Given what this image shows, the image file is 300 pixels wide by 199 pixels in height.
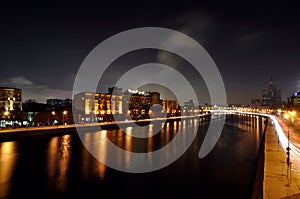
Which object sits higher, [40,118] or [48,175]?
[40,118]

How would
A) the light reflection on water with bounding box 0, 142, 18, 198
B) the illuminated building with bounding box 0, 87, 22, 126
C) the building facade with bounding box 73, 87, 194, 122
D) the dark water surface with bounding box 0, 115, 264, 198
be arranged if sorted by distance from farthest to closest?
the building facade with bounding box 73, 87, 194, 122
the illuminated building with bounding box 0, 87, 22, 126
the light reflection on water with bounding box 0, 142, 18, 198
the dark water surface with bounding box 0, 115, 264, 198

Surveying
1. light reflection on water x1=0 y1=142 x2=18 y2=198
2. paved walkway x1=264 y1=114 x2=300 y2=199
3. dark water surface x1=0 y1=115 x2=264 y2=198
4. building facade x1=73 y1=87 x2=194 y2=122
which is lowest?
dark water surface x1=0 y1=115 x2=264 y2=198

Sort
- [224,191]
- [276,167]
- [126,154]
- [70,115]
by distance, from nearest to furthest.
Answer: [276,167] < [224,191] < [126,154] < [70,115]

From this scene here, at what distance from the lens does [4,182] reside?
45.0ft

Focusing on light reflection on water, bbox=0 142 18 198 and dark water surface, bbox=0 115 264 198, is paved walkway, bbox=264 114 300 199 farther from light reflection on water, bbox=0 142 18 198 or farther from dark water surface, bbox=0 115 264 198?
light reflection on water, bbox=0 142 18 198

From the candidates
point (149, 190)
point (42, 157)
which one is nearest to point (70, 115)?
point (42, 157)

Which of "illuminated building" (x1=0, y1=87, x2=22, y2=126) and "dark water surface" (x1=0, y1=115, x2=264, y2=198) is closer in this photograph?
"dark water surface" (x1=0, y1=115, x2=264, y2=198)

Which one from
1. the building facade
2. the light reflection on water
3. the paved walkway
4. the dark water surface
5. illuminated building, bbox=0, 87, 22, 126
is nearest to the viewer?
the paved walkway

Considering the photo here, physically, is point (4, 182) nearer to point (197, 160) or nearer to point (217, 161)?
point (197, 160)

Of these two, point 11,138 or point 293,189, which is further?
point 11,138

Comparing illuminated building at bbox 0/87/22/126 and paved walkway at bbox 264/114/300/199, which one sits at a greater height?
illuminated building at bbox 0/87/22/126

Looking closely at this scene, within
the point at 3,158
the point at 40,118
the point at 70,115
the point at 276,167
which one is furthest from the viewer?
the point at 70,115

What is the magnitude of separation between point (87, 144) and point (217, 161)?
15.7 meters

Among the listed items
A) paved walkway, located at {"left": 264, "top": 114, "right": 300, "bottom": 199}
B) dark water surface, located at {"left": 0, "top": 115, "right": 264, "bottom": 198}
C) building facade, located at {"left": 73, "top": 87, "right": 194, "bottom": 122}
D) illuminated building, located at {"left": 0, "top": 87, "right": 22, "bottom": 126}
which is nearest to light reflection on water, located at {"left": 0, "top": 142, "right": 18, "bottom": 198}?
dark water surface, located at {"left": 0, "top": 115, "right": 264, "bottom": 198}
